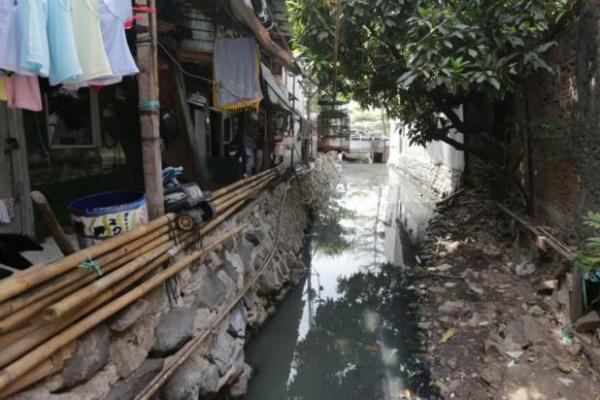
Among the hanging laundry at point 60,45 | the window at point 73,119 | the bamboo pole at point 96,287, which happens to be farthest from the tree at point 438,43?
the hanging laundry at point 60,45

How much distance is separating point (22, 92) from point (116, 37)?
2.50 feet

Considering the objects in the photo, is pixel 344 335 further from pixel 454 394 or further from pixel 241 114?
pixel 241 114

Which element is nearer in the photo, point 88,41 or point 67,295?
point 67,295

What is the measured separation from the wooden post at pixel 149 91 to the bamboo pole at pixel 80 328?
815 mm

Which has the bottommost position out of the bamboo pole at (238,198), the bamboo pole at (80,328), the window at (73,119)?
the bamboo pole at (80,328)

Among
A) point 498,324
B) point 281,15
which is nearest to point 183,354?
point 498,324

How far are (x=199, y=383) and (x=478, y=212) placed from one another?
777 centimetres

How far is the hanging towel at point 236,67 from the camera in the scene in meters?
5.95

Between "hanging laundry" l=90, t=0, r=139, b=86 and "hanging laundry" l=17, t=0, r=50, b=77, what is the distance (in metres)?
0.53

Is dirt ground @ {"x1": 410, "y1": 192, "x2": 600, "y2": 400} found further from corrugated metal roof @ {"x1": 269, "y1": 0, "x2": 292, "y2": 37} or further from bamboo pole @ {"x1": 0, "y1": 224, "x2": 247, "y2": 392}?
corrugated metal roof @ {"x1": 269, "y1": 0, "x2": 292, "y2": 37}

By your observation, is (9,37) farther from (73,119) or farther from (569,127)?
(569,127)

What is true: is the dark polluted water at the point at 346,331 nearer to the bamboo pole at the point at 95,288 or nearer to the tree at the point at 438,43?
the bamboo pole at the point at 95,288

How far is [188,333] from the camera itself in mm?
3719

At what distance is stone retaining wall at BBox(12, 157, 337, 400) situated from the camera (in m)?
2.73
